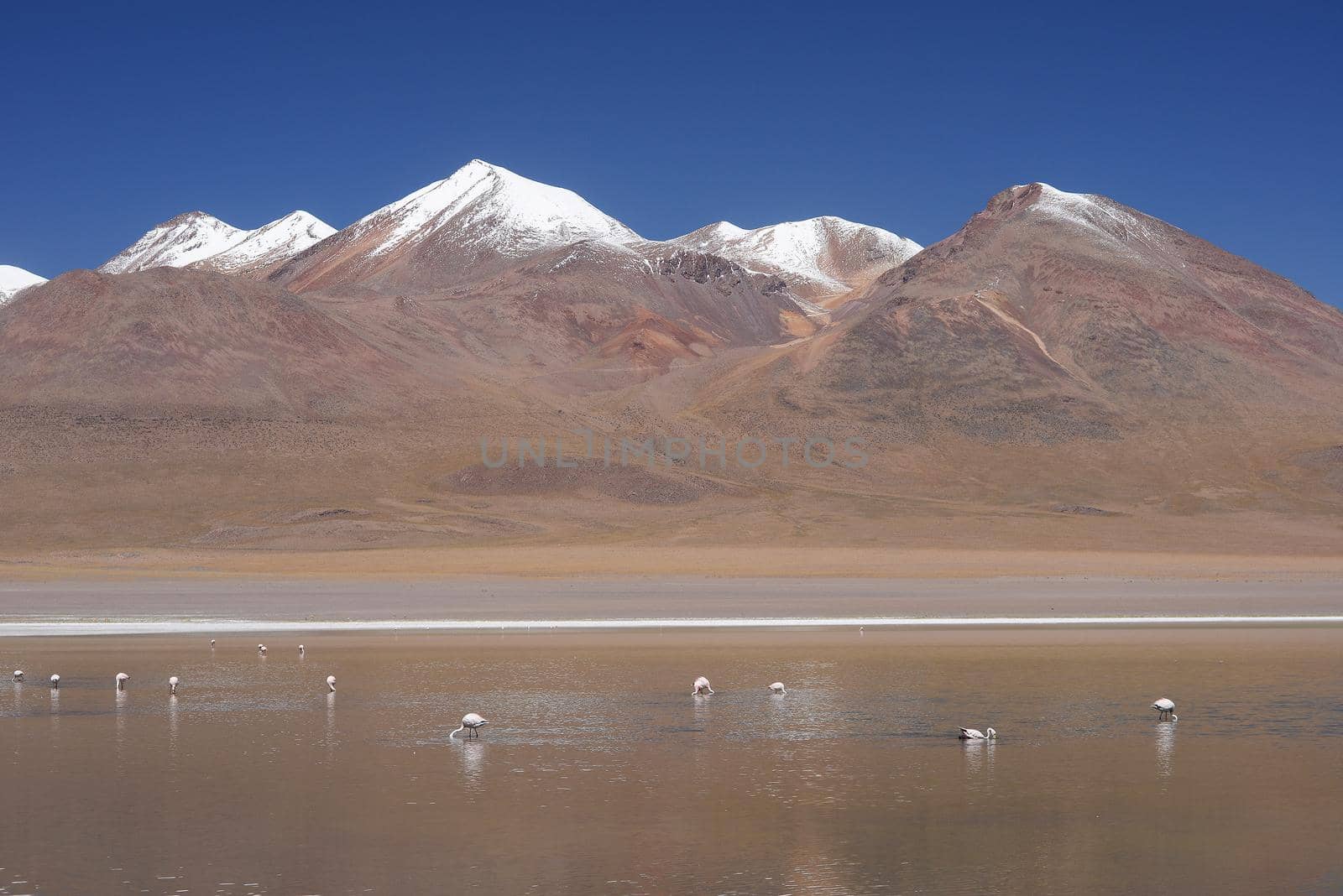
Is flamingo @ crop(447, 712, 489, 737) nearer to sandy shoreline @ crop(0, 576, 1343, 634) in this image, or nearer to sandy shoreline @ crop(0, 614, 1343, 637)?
sandy shoreline @ crop(0, 614, 1343, 637)

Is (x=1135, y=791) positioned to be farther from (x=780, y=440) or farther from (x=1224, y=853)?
(x=780, y=440)

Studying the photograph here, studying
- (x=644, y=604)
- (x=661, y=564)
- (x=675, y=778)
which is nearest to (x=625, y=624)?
(x=644, y=604)

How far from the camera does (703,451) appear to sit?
395 ft

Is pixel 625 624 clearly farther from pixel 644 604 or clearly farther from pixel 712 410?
pixel 712 410

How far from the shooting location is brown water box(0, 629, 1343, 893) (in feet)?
43.0

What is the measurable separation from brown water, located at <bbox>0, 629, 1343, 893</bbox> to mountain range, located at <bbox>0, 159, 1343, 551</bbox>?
60.2 metres

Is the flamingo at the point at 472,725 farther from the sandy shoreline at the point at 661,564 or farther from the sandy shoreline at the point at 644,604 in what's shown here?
the sandy shoreline at the point at 661,564

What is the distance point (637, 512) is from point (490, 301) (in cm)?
7958

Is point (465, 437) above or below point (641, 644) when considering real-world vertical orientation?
above

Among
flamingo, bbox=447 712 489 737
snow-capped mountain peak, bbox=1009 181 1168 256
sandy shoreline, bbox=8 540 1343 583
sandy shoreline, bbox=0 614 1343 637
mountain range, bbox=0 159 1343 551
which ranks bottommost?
flamingo, bbox=447 712 489 737

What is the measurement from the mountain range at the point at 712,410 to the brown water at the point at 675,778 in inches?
2368

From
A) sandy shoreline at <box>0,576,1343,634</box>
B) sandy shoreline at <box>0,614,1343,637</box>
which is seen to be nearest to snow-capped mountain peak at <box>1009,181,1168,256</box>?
sandy shoreline at <box>0,576,1343,634</box>

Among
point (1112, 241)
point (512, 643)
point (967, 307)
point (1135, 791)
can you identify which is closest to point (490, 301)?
point (967, 307)

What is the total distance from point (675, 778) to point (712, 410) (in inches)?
4579
